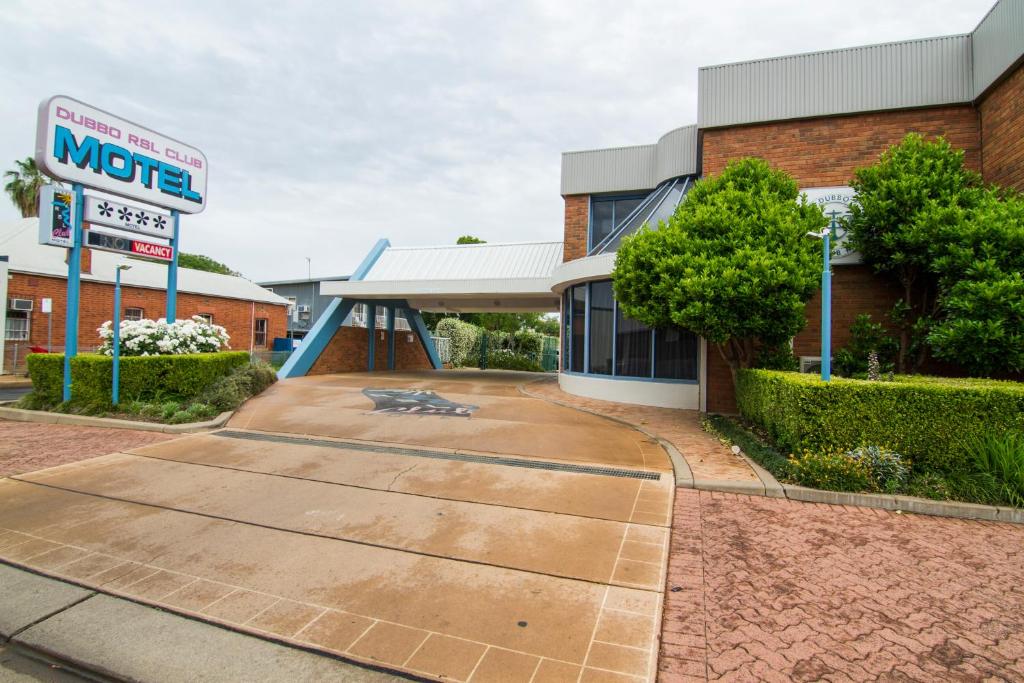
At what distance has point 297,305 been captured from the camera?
36.8 meters

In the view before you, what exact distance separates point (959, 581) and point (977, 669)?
123 centimetres

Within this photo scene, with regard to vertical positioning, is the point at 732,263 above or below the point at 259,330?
above

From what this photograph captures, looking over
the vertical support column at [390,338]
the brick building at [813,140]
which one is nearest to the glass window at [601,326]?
the brick building at [813,140]

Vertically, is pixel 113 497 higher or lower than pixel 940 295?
lower

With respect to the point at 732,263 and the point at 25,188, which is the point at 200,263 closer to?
the point at 25,188

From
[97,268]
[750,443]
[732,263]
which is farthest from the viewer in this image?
[97,268]

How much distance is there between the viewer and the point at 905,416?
5.72m

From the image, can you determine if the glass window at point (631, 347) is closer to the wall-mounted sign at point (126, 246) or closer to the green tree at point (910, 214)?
the green tree at point (910, 214)

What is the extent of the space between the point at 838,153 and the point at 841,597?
10.2 metres

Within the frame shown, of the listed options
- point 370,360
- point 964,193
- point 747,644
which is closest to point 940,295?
point 964,193

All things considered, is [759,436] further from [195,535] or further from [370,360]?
[370,360]

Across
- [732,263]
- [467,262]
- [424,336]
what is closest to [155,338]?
[732,263]

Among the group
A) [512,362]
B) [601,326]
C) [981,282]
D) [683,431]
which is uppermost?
[981,282]

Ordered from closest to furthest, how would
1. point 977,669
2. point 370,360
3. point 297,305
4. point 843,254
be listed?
point 977,669 → point 843,254 → point 370,360 → point 297,305
